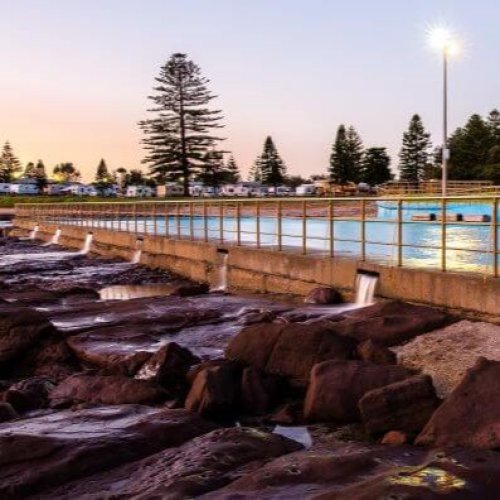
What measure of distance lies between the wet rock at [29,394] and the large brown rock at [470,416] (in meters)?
4.58

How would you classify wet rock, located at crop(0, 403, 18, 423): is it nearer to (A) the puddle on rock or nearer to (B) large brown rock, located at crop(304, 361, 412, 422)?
(B) large brown rock, located at crop(304, 361, 412, 422)

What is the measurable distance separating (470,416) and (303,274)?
904 centimetres

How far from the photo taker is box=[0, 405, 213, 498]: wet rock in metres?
5.98

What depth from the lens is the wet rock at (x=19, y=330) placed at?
35.2ft

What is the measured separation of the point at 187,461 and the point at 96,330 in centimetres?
662

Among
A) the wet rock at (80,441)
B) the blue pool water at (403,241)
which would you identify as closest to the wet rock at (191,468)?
the wet rock at (80,441)

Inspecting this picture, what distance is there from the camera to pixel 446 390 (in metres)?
7.82

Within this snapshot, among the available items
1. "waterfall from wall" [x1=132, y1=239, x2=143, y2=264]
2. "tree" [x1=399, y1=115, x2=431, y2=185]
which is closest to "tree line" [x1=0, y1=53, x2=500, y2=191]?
"tree" [x1=399, y1=115, x2=431, y2=185]

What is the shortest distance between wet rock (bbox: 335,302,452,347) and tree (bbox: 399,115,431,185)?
92.4 m

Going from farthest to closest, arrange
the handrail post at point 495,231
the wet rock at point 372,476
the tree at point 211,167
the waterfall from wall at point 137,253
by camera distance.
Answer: the tree at point 211,167 < the waterfall from wall at point 137,253 < the handrail post at point 495,231 < the wet rock at point 372,476

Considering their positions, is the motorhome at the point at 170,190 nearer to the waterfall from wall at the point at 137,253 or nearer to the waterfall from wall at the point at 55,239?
the waterfall from wall at the point at 55,239

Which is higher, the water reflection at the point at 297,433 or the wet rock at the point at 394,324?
the wet rock at the point at 394,324

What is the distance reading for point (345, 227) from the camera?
37688 mm

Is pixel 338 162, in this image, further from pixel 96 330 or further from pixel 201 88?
pixel 96 330
